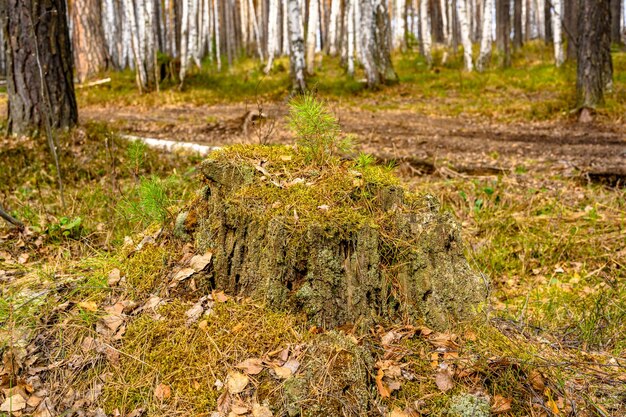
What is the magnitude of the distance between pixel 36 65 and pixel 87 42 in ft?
43.0

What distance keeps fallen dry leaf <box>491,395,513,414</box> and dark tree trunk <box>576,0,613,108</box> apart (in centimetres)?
944

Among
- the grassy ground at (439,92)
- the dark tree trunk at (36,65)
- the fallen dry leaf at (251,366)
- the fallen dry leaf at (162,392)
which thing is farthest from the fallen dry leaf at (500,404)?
the grassy ground at (439,92)

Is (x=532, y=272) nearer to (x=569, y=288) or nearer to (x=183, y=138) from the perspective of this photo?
(x=569, y=288)

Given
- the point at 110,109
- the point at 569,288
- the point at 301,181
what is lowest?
the point at 569,288

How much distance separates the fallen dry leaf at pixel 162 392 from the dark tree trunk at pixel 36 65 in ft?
17.6

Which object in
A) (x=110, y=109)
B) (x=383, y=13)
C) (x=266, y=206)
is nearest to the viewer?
(x=266, y=206)

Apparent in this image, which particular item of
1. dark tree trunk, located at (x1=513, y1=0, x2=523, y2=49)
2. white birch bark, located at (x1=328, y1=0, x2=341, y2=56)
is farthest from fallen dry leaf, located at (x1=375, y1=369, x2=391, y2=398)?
dark tree trunk, located at (x1=513, y1=0, x2=523, y2=49)

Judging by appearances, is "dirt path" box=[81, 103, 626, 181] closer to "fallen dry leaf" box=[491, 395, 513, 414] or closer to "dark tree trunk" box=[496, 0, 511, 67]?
"fallen dry leaf" box=[491, 395, 513, 414]

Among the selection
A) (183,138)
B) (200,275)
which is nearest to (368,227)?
(200,275)

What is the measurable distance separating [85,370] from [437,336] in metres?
1.65

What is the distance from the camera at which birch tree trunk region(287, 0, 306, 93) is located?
A: 540 inches

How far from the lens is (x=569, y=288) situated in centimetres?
414

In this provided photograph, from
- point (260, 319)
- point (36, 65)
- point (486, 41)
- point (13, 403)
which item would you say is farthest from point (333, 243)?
point (486, 41)

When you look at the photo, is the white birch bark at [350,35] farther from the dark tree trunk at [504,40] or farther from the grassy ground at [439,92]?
the dark tree trunk at [504,40]
